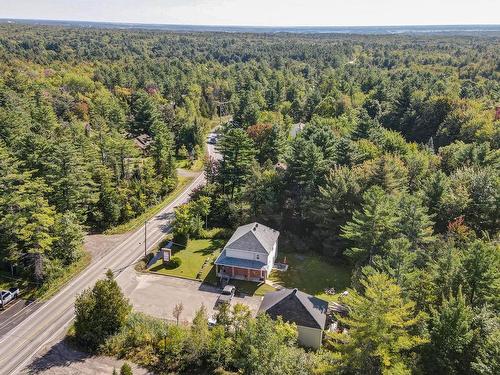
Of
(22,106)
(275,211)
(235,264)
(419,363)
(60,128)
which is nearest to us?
(419,363)

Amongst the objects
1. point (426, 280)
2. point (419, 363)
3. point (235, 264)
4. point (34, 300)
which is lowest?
point (34, 300)

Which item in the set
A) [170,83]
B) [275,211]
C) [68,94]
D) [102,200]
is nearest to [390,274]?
[275,211]

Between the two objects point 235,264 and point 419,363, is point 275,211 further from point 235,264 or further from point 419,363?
point 419,363

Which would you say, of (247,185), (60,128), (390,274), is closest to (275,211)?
(247,185)

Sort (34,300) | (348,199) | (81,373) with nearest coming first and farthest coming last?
(81,373)
(34,300)
(348,199)

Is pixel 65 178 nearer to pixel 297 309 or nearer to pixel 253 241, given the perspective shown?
pixel 253 241

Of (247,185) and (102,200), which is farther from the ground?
(247,185)

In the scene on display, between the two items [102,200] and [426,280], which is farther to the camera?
[102,200]

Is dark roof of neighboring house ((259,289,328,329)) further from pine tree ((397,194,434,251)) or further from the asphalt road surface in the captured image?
the asphalt road surface
